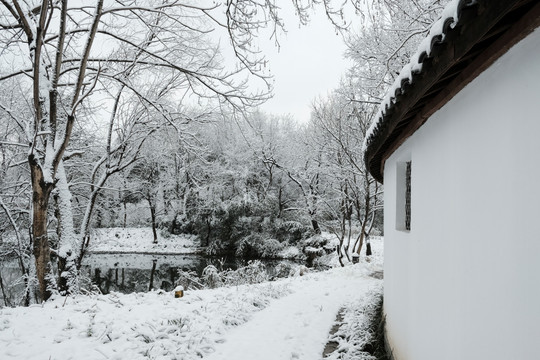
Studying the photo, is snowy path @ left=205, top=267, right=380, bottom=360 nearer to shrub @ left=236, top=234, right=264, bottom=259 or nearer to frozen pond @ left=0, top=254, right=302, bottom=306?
frozen pond @ left=0, top=254, right=302, bottom=306

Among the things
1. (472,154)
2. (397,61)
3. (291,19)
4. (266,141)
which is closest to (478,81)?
(472,154)

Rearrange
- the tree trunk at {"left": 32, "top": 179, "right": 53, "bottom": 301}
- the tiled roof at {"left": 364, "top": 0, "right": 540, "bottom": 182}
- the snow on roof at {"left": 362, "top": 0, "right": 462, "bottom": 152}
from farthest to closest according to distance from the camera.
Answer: the tree trunk at {"left": 32, "top": 179, "right": 53, "bottom": 301} < the snow on roof at {"left": 362, "top": 0, "right": 462, "bottom": 152} < the tiled roof at {"left": 364, "top": 0, "right": 540, "bottom": 182}

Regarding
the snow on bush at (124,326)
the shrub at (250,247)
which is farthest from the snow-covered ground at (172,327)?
the shrub at (250,247)

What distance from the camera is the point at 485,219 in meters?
1.90

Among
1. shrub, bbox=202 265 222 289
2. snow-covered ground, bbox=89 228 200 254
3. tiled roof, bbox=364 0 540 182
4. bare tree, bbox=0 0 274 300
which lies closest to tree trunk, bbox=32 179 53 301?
bare tree, bbox=0 0 274 300

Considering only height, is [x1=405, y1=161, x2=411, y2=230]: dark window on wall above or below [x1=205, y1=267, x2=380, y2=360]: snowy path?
above

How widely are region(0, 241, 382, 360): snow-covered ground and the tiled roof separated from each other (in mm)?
3953

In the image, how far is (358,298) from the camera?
27.3 ft

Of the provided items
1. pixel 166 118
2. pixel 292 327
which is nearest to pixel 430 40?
pixel 292 327

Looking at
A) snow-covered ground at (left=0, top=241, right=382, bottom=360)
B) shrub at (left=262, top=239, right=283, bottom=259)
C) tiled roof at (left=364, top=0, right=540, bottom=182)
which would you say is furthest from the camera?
shrub at (left=262, top=239, right=283, bottom=259)

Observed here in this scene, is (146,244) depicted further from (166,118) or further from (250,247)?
(166,118)

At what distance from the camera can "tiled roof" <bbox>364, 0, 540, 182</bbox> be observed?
1.48m

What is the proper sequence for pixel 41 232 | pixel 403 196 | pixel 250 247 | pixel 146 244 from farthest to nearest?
pixel 146 244 < pixel 250 247 < pixel 41 232 < pixel 403 196

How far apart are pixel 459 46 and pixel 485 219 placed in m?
0.94
